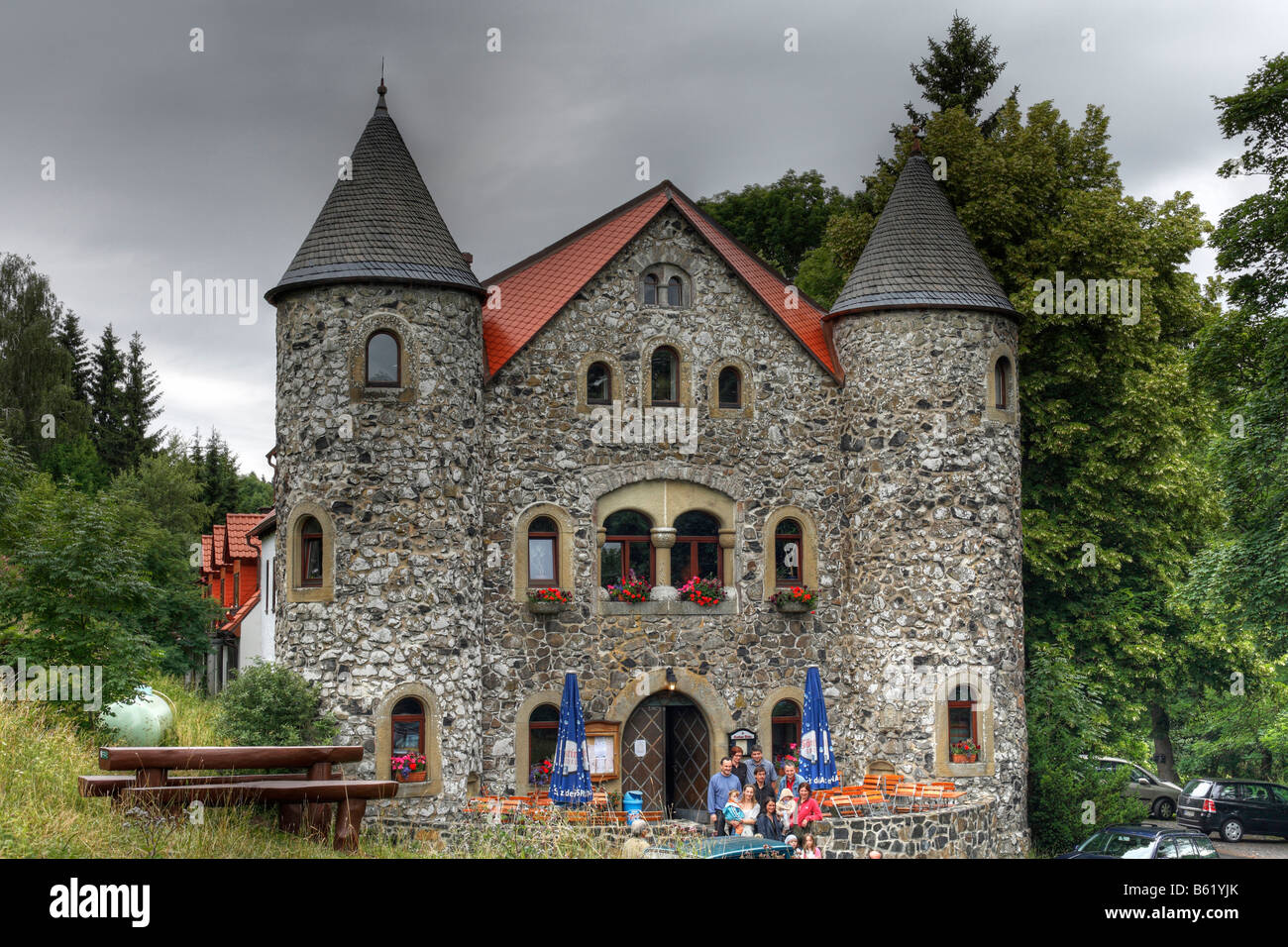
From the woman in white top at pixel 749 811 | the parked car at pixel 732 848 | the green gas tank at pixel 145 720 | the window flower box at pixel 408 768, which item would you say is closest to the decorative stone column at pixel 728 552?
the window flower box at pixel 408 768

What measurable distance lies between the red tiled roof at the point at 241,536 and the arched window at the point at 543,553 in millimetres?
12144

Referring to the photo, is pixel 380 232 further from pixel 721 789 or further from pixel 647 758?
pixel 721 789

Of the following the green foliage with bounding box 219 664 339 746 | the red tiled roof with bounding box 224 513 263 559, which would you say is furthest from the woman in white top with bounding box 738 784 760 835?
the red tiled roof with bounding box 224 513 263 559

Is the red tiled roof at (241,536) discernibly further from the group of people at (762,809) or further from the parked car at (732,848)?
the parked car at (732,848)

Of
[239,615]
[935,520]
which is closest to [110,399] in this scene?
[239,615]

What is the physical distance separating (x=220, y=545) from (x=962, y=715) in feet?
76.4

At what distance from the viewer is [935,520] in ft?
72.9

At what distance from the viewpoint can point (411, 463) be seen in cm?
2025

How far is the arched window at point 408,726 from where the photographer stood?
64.8ft

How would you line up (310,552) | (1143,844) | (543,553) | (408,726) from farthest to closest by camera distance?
(543,553) → (310,552) → (408,726) → (1143,844)

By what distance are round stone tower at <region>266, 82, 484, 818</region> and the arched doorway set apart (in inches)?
118

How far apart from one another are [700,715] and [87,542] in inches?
413

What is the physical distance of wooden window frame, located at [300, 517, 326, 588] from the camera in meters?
20.1

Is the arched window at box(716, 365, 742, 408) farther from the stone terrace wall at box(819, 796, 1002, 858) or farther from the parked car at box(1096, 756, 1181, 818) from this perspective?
the parked car at box(1096, 756, 1181, 818)
